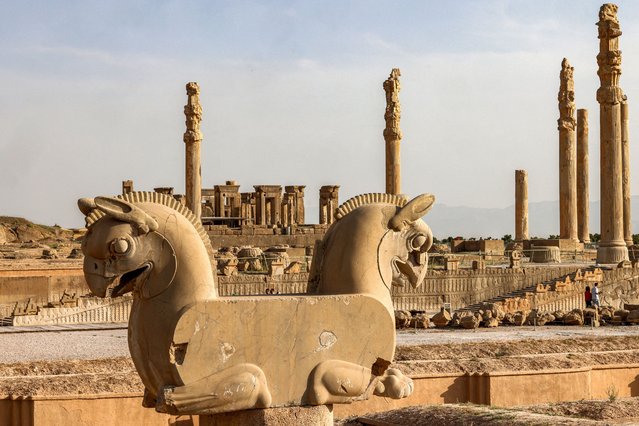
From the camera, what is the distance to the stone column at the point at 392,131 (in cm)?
3725

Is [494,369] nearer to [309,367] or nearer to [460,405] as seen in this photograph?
[460,405]

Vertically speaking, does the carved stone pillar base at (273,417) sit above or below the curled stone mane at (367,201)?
below

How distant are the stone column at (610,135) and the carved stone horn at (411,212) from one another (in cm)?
2165

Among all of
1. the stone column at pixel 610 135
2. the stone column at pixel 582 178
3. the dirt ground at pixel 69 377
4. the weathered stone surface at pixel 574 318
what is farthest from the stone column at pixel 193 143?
the dirt ground at pixel 69 377

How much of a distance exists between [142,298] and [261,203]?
4208 cm

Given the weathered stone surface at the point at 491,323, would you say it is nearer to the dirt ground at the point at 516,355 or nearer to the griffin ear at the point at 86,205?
the dirt ground at the point at 516,355

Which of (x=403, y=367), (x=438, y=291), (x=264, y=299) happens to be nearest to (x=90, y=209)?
(x=264, y=299)

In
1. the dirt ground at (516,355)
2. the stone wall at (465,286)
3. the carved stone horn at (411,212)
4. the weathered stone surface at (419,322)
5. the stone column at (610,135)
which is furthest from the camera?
the stone column at (610,135)

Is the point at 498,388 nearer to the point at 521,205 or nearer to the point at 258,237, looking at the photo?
the point at 258,237

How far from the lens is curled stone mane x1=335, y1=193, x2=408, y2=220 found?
28.7ft

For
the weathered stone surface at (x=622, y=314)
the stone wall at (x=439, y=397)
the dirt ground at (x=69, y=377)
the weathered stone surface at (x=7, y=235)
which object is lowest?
the stone wall at (x=439, y=397)

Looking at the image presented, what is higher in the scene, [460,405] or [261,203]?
[261,203]

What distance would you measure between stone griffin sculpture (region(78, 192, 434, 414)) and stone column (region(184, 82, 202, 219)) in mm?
27145

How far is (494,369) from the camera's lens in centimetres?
1415
